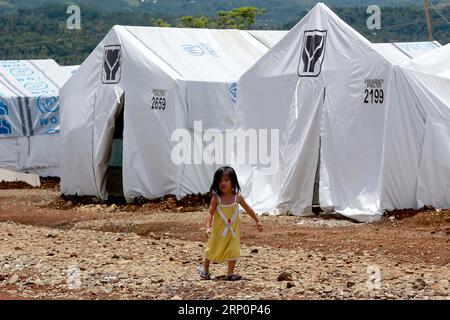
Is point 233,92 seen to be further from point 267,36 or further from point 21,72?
point 21,72

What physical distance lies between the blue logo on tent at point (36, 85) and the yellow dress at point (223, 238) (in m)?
22.0

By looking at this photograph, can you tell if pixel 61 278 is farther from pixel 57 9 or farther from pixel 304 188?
pixel 57 9

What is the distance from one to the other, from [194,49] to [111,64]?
1722mm

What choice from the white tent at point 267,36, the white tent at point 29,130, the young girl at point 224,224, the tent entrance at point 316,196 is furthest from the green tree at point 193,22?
the young girl at point 224,224

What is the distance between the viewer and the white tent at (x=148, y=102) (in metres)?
21.8

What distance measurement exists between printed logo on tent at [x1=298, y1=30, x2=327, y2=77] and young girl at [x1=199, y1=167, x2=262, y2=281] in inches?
284

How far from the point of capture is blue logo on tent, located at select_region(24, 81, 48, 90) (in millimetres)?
33406

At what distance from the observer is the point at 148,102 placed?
22078 mm

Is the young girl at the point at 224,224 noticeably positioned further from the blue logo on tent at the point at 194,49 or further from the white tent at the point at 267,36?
the white tent at the point at 267,36

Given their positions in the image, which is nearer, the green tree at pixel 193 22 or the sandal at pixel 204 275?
the sandal at pixel 204 275

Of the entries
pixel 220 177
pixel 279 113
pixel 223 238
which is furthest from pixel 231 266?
pixel 279 113

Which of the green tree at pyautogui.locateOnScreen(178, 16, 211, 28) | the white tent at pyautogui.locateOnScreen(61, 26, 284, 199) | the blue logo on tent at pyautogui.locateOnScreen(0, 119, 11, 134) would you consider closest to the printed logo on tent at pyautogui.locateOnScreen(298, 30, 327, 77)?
the white tent at pyautogui.locateOnScreen(61, 26, 284, 199)

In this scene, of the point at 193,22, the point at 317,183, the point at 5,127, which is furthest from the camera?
the point at 193,22

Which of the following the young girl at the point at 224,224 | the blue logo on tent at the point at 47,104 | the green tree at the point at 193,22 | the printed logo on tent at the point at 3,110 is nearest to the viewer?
the young girl at the point at 224,224
